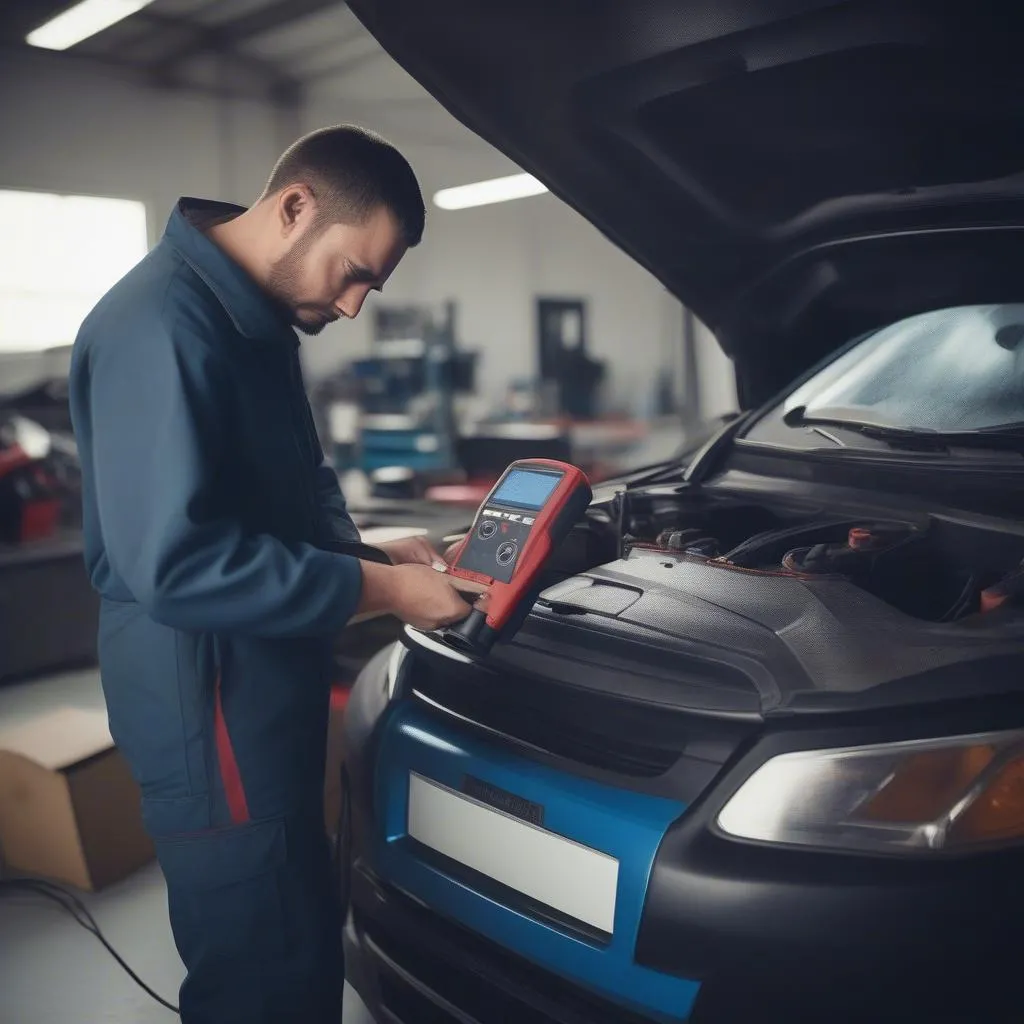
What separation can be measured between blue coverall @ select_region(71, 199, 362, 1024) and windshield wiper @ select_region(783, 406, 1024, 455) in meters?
1.02

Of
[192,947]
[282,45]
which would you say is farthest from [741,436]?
[282,45]

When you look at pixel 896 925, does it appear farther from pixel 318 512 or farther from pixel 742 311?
pixel 742 311

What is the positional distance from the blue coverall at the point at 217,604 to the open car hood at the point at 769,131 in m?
0.51

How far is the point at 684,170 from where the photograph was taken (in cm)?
171

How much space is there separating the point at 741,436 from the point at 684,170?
55cm

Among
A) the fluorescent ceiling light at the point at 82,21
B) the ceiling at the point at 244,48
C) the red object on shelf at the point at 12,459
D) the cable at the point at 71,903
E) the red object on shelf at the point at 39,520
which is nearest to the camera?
the cable at the point at 71,903

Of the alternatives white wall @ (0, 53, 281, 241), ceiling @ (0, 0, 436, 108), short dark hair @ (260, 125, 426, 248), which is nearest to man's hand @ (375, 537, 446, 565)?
short dark hair @ (260, 125, 426, 248)

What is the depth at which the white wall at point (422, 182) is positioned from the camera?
7.64 m

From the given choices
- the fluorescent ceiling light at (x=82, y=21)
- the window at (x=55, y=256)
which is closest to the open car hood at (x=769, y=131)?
the fluorescent ceiling light at (x=82, y=21)

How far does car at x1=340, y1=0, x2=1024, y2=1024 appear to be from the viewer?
98 centimetres

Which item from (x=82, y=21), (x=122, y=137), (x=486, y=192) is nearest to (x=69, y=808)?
(x=82, y=21)

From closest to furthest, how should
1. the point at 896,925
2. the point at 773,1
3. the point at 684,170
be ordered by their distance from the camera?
the point at 896,925 → the point at 773,1 → the point at 684,170

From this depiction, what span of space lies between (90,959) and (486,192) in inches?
360

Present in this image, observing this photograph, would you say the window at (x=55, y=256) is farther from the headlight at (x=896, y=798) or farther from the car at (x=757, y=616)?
the headlight at (x=896, y=798)
